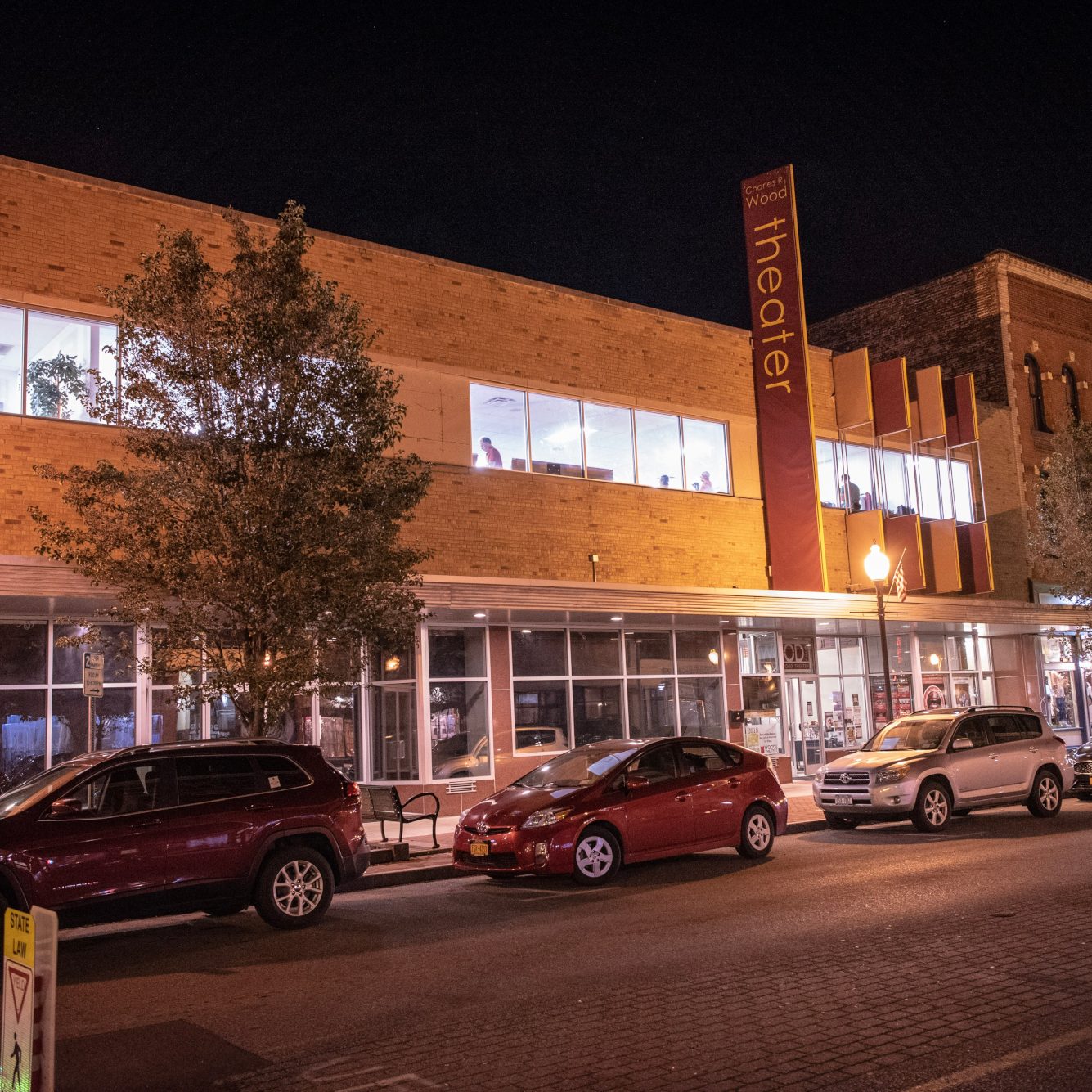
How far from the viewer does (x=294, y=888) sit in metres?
10.5

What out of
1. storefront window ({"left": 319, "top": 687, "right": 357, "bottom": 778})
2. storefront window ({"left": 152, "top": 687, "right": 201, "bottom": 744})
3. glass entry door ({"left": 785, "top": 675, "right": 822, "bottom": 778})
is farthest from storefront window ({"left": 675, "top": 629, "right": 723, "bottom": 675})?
storefront window ({"left": 152, "top": 687, "right": 201, "bottom": 744})

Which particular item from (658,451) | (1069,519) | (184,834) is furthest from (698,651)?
(184,834)

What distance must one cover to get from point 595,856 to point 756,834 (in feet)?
8.45

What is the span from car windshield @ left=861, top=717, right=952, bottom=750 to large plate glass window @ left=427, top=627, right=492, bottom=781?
6.44m

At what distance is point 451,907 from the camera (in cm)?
1135

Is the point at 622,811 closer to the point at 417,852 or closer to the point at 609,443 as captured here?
the point at 417,852

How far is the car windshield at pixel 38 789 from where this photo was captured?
9.59m

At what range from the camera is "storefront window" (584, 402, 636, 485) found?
22.7 m

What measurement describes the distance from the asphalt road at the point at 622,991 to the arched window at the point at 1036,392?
22496 mm

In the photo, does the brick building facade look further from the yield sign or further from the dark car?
the yield sign

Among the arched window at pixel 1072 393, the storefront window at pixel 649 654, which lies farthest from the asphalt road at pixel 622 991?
the arched window at pixel 1072 393

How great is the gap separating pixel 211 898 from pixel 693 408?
651 inches

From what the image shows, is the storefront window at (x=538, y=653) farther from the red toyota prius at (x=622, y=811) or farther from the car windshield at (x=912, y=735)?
the red toyota prius at (x=622, y=811)

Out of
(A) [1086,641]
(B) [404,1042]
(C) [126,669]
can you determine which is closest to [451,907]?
(B) [404,1042]
